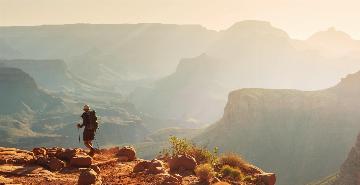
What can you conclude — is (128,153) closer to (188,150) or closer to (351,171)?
(188,150)

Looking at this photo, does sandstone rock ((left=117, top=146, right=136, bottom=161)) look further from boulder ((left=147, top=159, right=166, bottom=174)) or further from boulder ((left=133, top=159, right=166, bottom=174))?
boulder ((left=147, top=159, right=166, bottom=174))

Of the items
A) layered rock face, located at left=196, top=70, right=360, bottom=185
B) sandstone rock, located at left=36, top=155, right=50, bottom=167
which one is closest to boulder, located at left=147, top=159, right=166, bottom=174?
sandstone rock, located at left=36, top=155, right=50, bottom=167

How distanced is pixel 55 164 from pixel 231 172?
7.70 m

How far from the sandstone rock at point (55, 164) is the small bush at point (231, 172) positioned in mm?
7080

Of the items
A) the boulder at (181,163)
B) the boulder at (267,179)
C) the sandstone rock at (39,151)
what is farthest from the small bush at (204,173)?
the sandstone rock at (39,151)

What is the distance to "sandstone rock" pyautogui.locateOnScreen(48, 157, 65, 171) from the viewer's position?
67.9ft

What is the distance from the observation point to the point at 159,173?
19.0 m

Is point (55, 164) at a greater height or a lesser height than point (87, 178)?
greater

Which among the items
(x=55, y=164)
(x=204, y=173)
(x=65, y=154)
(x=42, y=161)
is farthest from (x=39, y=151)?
(x=204, y=173)

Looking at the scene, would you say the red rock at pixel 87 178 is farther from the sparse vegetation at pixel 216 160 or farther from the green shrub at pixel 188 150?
the green shrub at pixel 188 150

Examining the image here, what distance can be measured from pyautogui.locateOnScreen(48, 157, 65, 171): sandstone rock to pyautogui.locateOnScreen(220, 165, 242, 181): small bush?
7.08m

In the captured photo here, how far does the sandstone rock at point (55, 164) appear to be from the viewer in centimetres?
2069

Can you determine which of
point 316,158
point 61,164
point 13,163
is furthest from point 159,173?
point 316,158

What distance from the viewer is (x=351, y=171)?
385 feet
